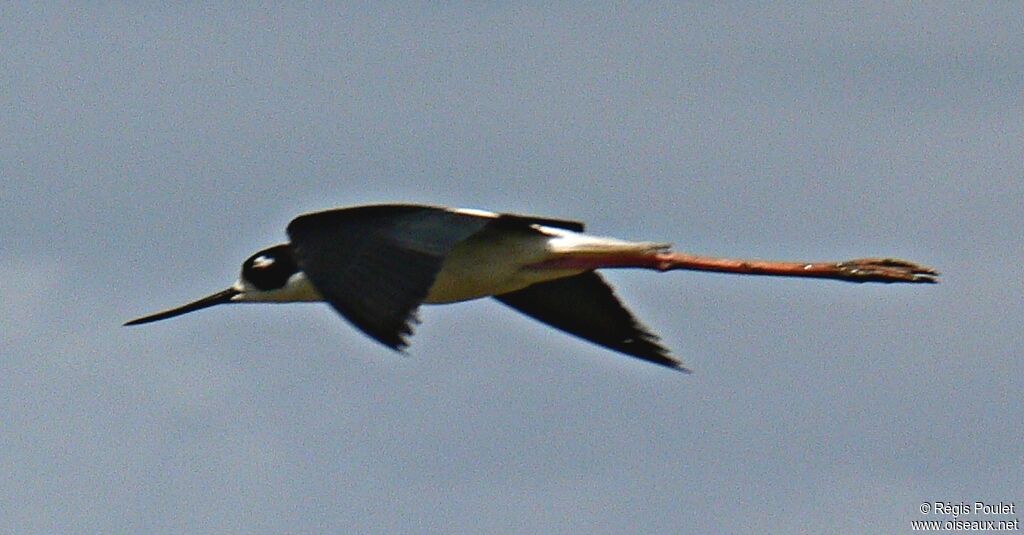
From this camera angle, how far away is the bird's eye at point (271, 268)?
1545 cm

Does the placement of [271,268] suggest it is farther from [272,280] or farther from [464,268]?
[464,268]

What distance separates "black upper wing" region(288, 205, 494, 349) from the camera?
42.9ft

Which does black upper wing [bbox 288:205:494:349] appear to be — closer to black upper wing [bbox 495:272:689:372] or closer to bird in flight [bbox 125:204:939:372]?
bird in flight [bbox 125:204:939:372]

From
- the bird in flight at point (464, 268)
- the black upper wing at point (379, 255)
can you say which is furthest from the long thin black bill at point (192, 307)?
the black upper wing at point (379, 255)

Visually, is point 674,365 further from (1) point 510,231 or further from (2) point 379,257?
(2) point 379,257

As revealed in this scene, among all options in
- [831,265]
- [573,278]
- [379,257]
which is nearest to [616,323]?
[573,278]

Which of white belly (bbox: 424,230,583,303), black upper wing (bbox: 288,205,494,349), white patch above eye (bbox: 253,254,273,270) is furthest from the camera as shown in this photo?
white patch above eye (bbox: 253,254,273,270)

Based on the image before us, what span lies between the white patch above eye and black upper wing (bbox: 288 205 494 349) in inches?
65.8

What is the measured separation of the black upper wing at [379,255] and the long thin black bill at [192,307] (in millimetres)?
2265

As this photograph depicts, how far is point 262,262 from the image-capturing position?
15.6 metres

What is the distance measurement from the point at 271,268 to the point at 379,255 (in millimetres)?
2042

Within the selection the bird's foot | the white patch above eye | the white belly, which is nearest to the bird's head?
the white patch above eye

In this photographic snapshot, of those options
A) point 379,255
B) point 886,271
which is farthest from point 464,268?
point 886,271

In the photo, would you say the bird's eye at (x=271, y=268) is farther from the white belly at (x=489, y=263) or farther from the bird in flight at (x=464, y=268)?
the white belly at (x=489, y=263)
